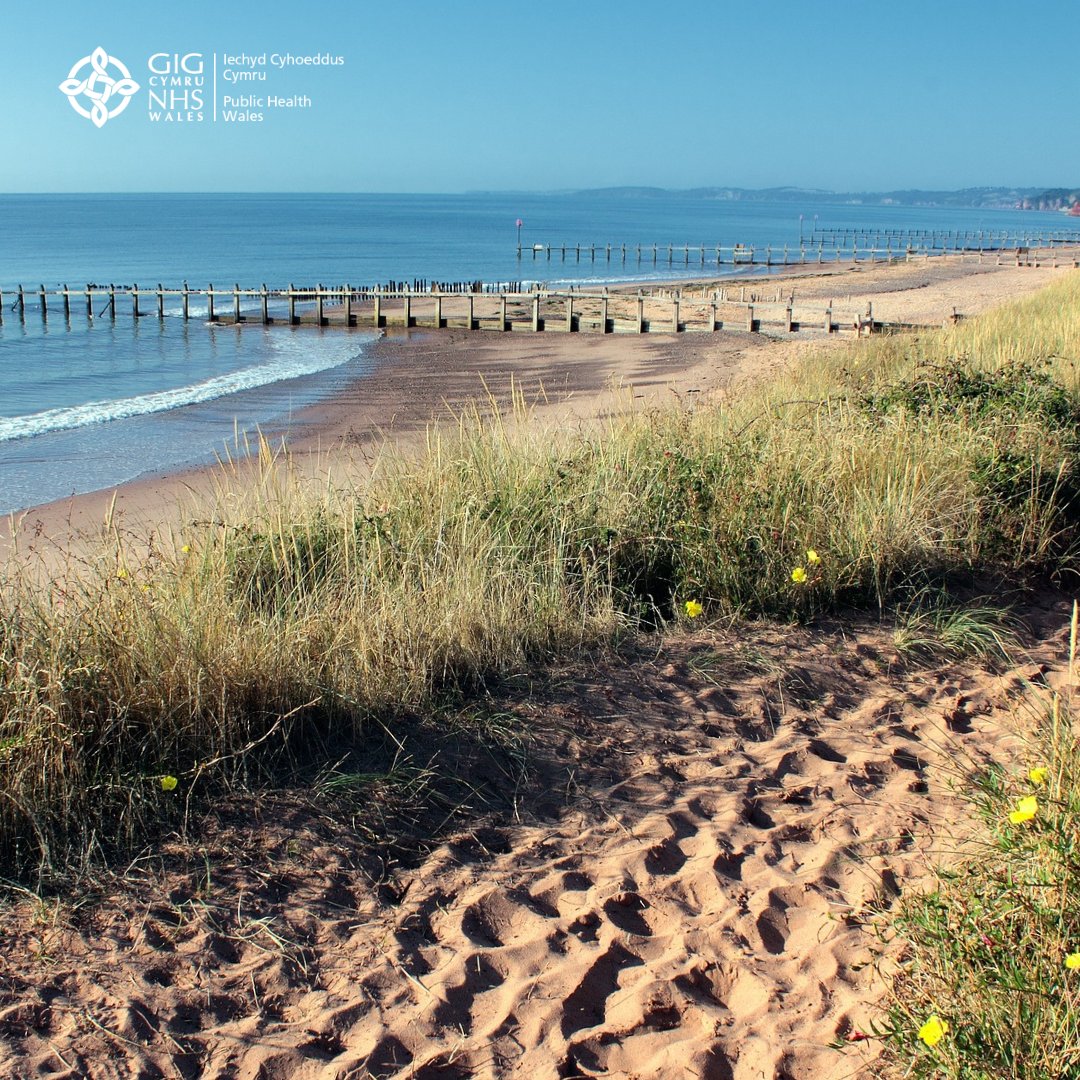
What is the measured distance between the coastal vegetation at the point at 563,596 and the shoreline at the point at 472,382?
4.46 ft

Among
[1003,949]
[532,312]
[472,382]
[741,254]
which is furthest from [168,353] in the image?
[741,254]

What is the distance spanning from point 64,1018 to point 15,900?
54 centimetres

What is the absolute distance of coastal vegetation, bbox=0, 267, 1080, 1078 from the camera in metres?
2.93

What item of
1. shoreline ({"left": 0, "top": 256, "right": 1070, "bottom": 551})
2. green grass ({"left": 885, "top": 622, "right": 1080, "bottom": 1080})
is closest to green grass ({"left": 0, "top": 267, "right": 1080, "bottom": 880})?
shoreline ({"left": 0, "top": 256, "right": 1070, "bottom": 551})

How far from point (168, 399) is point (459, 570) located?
18.1 meters

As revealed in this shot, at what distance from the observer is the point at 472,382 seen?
76.0 feet

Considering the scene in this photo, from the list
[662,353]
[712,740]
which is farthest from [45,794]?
[662,353]

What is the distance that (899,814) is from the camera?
3.83 meters

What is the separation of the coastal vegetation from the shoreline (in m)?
1.36

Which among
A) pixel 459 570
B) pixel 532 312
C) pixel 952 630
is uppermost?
pixel 532 312

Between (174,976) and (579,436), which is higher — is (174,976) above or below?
below

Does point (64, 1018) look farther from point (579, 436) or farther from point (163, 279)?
point (163, 279)

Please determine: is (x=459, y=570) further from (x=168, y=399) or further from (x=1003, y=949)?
(x=168, y=399)

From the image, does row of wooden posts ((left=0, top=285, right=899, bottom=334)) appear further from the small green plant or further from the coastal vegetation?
the small green plant
